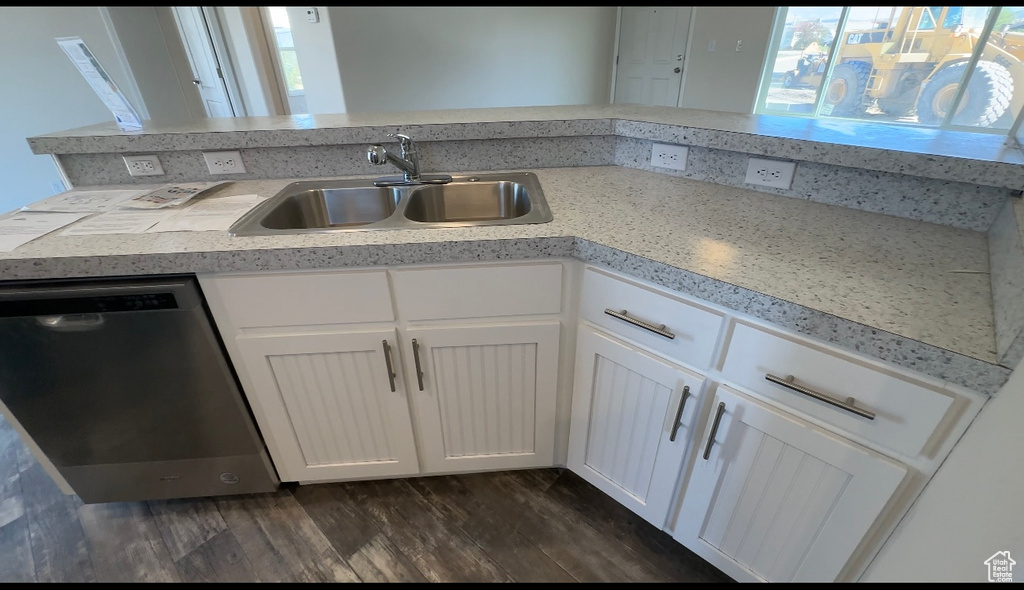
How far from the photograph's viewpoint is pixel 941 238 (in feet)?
3.29

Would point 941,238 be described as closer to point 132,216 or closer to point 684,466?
point 684,466

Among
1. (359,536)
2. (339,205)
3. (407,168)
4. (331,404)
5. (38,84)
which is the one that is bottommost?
(359,536)

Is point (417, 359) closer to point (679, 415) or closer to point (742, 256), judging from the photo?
point (679, 415)

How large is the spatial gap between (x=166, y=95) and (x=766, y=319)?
4.15 m

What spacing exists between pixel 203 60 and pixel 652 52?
403 centimetres

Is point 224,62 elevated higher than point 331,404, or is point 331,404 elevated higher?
point 224,62

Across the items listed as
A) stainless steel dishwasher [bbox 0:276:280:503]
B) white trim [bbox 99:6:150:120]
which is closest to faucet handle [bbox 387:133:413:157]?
stainless steel dishwasher [bbox 0:276:280:503]

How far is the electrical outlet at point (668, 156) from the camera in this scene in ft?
4.57

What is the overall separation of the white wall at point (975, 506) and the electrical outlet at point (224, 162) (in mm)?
1899

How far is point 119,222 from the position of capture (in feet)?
3.79

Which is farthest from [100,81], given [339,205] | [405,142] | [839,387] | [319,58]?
[839,387]

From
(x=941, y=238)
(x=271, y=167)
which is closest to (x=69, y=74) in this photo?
(x=271, y=167)

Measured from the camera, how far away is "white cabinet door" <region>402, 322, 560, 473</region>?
1151 millimetres

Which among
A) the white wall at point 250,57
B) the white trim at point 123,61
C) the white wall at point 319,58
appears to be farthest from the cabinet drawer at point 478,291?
the white wall at point 250,57
